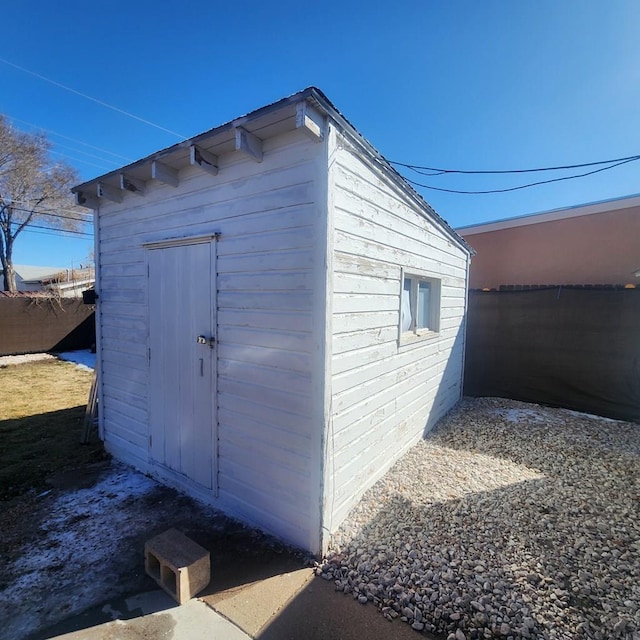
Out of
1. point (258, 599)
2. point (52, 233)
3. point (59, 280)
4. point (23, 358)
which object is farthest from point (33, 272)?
point (258, 599)

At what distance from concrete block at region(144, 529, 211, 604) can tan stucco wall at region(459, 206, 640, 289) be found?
29.0ft

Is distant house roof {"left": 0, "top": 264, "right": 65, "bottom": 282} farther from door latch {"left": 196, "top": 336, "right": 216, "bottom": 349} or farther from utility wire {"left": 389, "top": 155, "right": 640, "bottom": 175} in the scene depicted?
door latch {"left": 196, "top": 336, "right": 216, "bottom": 349}

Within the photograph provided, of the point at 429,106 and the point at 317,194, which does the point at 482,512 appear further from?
the point at 429,106

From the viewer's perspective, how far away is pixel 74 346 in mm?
11484

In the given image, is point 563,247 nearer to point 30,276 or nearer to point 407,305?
point 407,305

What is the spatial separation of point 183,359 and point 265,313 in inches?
43.2

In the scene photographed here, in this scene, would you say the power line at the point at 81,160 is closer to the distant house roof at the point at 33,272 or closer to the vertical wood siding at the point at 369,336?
the distant house roof at the point at 33,272

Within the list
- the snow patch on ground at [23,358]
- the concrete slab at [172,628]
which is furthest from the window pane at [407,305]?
the snow patch on ground at [23,358]

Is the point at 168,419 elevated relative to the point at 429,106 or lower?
lower

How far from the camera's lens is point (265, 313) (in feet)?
7.55

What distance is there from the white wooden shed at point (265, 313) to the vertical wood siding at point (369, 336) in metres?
0.02

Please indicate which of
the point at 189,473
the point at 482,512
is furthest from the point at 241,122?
the point at 482,512

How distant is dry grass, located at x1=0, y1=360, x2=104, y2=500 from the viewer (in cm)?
335

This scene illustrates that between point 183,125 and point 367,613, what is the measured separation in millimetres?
10465
